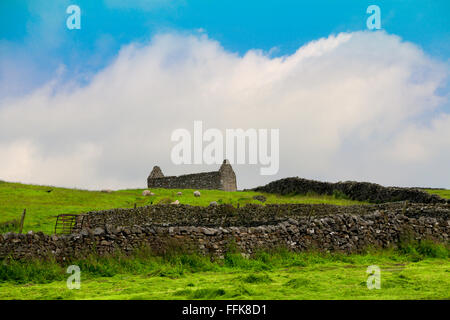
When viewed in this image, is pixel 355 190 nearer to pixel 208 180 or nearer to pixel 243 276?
pixel 208 180

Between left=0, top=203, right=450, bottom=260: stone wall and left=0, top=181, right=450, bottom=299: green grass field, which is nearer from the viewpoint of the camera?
left=0, top=181, right=450, bottom=299: green grass field

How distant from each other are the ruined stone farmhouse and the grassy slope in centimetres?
4207

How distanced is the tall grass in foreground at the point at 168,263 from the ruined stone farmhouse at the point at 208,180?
4245cm

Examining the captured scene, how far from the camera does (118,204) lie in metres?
39.4

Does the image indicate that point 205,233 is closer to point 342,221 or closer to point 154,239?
point 154,239

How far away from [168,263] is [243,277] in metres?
3.20

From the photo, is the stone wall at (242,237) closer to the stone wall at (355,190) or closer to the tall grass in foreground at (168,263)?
the tall grass in foreground at (168,263)

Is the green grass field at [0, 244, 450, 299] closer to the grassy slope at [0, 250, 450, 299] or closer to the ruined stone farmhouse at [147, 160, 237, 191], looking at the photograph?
the grassy slope at [0, 250, 450, 299]

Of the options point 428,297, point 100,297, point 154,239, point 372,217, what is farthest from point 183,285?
point 372,217

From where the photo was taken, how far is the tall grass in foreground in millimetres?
13047

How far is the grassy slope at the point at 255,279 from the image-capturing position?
29.7 ft

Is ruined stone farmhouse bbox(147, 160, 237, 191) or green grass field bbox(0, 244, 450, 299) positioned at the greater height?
ruined stone farmhouse bbox(147, 160, 237, 191)

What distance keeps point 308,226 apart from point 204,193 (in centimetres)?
3119

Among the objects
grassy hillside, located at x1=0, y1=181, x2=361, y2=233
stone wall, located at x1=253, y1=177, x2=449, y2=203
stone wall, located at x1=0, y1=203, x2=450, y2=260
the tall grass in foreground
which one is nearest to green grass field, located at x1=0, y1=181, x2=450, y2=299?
the tall grass in foreground
